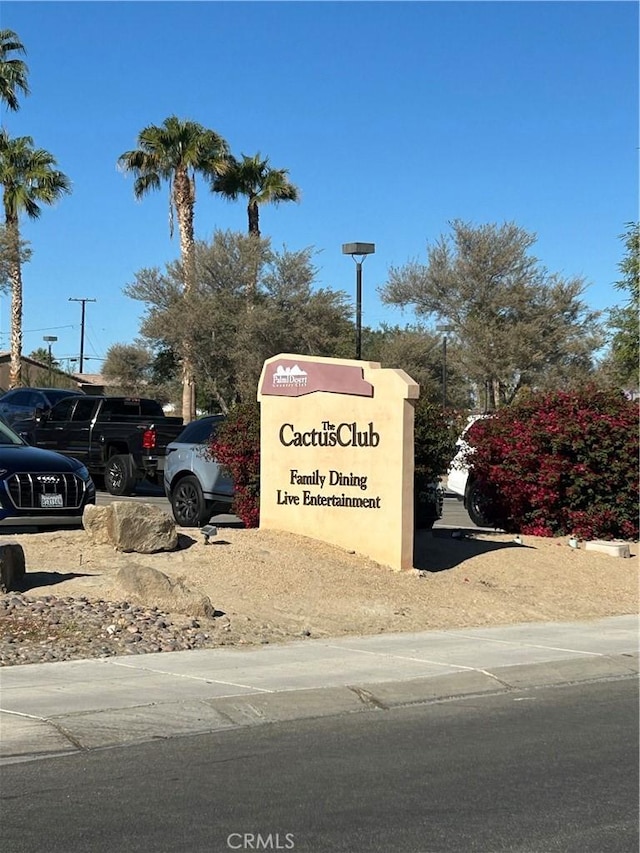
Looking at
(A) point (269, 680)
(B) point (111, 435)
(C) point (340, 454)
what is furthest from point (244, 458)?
(B) point (111, 435)

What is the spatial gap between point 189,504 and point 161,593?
23.5ft

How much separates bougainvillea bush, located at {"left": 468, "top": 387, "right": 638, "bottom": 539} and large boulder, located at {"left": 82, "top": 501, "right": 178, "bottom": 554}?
6.28m

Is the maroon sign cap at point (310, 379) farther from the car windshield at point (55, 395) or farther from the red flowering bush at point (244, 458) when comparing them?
the car windshield at point (55, 395)

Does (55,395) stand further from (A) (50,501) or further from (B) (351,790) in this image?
(B) (351,790)

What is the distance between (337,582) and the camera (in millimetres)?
12727

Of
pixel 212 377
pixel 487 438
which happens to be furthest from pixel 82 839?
pixel 212 377

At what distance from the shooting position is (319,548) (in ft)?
46.2

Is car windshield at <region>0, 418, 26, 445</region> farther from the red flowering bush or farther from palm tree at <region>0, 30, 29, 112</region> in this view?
palm tree at <region>0, 30, 29, 112</region>

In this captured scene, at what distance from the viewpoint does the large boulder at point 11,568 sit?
11.1 meters

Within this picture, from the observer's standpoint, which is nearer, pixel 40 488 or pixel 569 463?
pixel 40 488

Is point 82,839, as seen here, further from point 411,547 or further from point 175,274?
point 175,274

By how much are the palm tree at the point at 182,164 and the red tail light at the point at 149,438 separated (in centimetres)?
1883

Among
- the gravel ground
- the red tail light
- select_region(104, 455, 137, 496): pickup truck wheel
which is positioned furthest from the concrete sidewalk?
select_region(104, 455, 137, 496): pickup truck wheel

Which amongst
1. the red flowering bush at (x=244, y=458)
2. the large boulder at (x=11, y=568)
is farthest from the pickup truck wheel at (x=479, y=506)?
the large boulder at (x=11, y=568)
